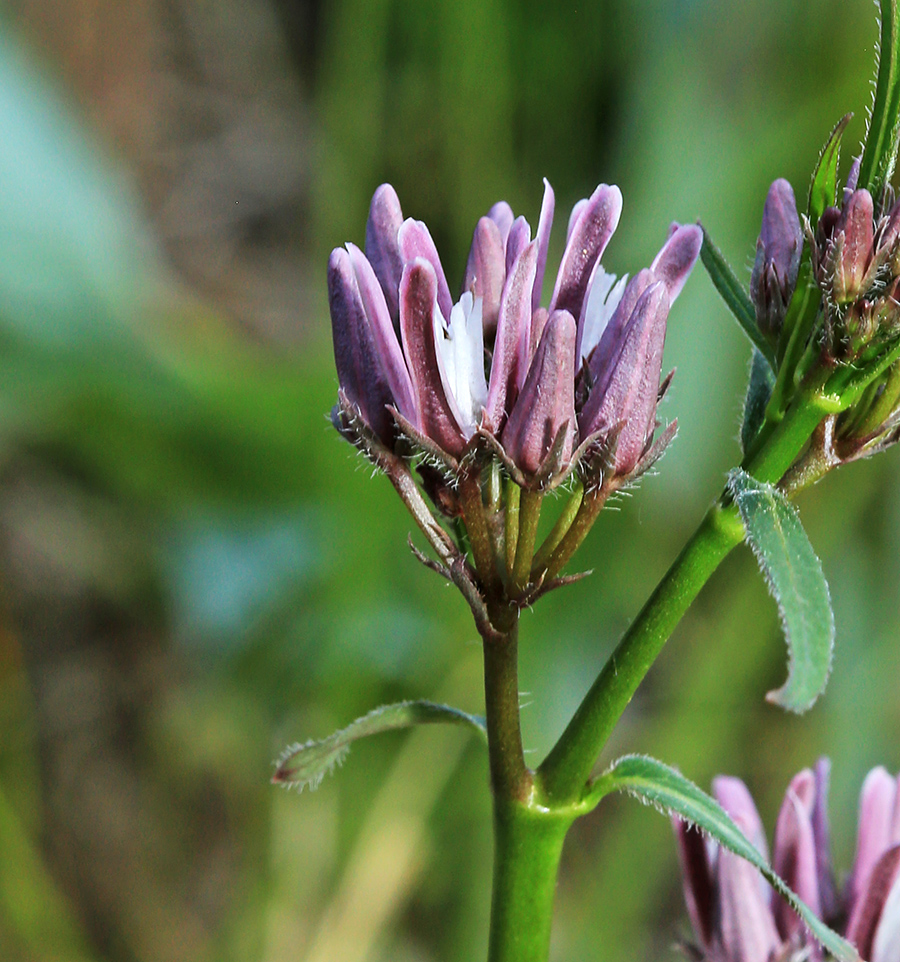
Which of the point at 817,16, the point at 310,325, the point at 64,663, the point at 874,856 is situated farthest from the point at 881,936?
the point at 310,325

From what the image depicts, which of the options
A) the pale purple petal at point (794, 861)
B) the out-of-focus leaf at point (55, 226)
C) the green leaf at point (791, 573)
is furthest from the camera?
the out-of-focus leaf at point (55, 226)

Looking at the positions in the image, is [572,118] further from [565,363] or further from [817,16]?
[565,363]

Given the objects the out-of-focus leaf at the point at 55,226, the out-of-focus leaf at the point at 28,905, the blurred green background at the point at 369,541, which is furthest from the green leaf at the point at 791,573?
the out-of-focus leaf at the point at 28,905

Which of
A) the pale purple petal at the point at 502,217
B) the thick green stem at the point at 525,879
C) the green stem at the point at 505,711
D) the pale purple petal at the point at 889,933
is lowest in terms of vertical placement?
the pale purple petal at the point at 889,933

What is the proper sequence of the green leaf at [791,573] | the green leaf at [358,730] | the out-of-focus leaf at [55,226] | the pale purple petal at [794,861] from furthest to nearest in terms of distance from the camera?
the out-of-focus leaf at [55,226] < the pale purple petal at [794,861] < the green leaf at [358,730] < the green leaf at [791,573]

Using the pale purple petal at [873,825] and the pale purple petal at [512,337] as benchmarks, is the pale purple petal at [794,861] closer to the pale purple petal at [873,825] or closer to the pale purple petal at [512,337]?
the pale purple petal at [873,825]

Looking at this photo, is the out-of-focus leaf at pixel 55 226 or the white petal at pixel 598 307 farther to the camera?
the out-of-focus leaf at pixel 55 226

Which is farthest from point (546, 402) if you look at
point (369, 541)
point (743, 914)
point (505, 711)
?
point (369, 541)

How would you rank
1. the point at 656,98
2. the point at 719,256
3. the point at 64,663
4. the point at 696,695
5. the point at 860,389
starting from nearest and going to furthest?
the point at 860,389 → the point at 719,256 → the point at 696,695 → the point at 656,98 → the point at 64,663
